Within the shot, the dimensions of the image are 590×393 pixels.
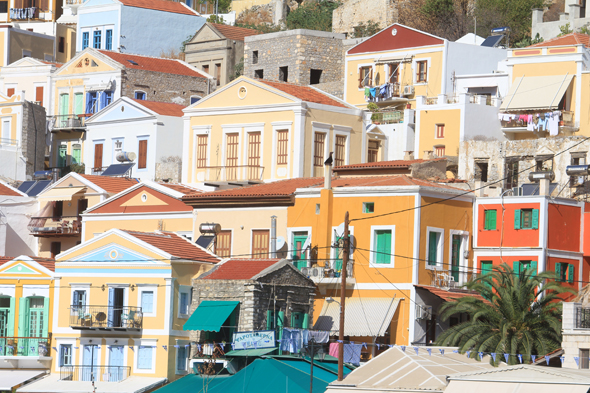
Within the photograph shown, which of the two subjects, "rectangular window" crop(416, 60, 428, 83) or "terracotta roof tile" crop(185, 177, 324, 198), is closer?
"terracotta roof tile" crop(185, 177, 324, 198)

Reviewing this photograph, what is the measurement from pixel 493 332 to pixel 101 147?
28.9m

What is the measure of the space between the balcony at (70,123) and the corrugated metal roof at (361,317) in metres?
27.9

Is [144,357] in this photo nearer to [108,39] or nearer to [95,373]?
[95,373]

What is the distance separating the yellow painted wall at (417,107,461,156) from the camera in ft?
175

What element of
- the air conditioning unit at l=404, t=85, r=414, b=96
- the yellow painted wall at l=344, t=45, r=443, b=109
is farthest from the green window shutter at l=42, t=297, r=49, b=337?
the air conditioning unit at l=404, t=85, r=414, b=96

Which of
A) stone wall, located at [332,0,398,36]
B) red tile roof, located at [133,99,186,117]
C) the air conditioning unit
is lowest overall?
red tile roof, located at [133,99,186,117]

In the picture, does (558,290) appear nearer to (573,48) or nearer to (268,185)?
(268,185)

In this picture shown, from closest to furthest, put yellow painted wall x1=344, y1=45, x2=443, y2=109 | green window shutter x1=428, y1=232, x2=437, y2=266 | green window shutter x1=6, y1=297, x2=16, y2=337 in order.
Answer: green window shutter x1=428, y1=232, x2=437, y2=266 < green window shutter x1=6, y1=297, x2=16, y2=337 < yellow painted wall x1=344, y1=45, x2=443, y2=109

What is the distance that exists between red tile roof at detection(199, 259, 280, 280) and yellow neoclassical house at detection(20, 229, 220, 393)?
1025mm

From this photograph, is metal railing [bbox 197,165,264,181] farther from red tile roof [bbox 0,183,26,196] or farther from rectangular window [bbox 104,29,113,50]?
rectangular window [bbox 104,29,113,50]

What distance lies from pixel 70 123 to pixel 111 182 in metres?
12.0

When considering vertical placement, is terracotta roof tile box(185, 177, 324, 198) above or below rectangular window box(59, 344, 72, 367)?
above

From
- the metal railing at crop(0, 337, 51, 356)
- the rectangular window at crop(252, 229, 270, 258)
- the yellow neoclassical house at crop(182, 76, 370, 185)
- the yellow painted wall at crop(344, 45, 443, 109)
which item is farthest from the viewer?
the yellow painted wall at crop(344, 45, 443, 109)

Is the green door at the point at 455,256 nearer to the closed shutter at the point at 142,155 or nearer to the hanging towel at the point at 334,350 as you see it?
the hanging towel at the point at 334,350
